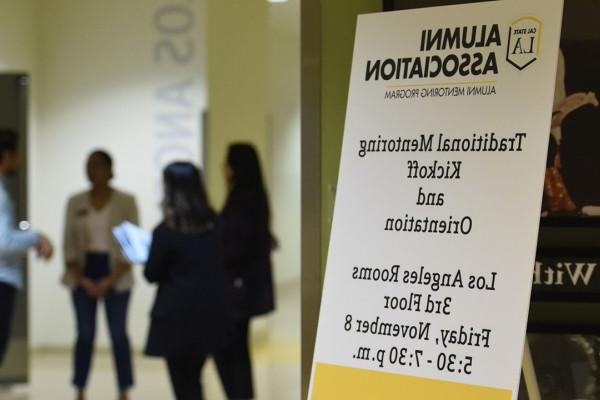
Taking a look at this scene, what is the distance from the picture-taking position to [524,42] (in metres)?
2.27

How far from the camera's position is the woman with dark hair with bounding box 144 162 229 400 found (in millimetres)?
4027

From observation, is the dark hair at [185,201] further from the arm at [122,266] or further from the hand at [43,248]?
the hand at [43,248]

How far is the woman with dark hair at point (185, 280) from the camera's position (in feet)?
13.2

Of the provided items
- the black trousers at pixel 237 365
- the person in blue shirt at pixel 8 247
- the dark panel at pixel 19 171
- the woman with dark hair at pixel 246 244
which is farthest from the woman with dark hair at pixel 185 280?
the dark panel at pixel 19 171

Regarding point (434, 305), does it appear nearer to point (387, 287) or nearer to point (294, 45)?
point (387, 287)

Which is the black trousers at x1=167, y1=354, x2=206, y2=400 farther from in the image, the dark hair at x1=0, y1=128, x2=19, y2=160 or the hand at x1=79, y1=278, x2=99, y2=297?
the dark hair at x1=0, y1=128, x2=19, y2=160

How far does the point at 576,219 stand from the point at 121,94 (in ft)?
12.3

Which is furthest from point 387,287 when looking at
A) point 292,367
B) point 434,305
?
point 292,367

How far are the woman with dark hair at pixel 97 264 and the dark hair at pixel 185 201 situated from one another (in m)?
0.77

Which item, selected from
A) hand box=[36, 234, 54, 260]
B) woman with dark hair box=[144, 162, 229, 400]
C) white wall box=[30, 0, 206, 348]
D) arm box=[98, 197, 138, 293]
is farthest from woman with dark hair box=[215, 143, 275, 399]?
white wall box=[30, 0, 206, 348]

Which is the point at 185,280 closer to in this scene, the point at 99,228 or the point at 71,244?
the point at 99,228

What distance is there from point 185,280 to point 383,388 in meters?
1.94

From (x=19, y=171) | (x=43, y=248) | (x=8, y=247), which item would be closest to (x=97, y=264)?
(x=43, y=248)

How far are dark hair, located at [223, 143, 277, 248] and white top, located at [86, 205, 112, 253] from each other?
0.88 metres
